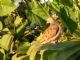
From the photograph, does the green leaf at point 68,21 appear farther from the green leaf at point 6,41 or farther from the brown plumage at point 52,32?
the green leaf at point 6,41

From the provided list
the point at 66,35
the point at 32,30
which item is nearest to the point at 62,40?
the point at 66,35

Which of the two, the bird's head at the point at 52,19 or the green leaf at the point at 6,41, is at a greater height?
the bird's head at the point at 52,19

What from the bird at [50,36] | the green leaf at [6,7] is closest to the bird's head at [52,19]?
the bird at [50,36]

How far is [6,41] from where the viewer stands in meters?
0.75

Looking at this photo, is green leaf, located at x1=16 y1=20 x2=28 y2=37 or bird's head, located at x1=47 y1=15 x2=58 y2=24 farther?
green leaf, located at x1=16 y1=20 x2=28 y2=37

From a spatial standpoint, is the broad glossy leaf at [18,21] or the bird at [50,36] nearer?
the bird at [50,36]

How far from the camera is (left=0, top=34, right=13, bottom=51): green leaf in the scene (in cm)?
75

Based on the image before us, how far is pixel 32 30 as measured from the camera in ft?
2.62

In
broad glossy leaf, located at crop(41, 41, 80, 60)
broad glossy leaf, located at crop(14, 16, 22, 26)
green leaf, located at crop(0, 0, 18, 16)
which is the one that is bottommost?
broad glossy leaf, located at crop(41, 41, 80, 60)

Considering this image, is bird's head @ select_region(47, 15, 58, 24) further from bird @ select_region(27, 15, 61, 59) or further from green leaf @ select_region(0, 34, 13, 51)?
green leaf @ select_region(0, 34, 13, 51)

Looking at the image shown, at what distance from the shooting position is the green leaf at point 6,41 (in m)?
0.75

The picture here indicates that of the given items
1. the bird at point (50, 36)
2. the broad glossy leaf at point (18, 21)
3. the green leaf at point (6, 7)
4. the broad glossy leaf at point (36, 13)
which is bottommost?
the bird at point (50, 36)

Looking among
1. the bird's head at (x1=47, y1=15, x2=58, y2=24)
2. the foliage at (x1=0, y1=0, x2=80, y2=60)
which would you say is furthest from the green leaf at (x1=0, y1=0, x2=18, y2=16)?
the bird's head at (x1=47, y1=15, x2=58, y2=24)

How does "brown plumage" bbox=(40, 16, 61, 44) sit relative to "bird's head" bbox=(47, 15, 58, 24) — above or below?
below
